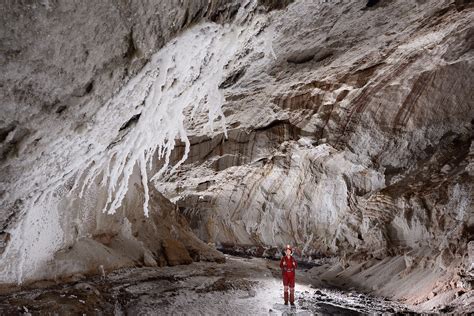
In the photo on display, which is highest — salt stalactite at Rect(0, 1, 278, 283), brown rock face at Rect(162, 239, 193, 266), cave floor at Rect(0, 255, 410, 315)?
salt stalactite at Rect(0, 1, 278, 283)

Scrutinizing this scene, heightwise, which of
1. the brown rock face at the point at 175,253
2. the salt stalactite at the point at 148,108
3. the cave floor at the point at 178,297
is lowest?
the cave floor at the point at 178,297

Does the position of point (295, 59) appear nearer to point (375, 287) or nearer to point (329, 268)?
point (375, 287)

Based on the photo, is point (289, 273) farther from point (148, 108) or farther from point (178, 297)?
point (148, 108)

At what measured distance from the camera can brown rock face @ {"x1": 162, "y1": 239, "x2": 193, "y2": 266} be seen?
35.6ft

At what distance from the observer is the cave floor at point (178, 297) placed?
6090 millimetres

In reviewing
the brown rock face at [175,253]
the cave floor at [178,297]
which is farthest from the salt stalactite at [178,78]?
the brown rock face at [175,253]

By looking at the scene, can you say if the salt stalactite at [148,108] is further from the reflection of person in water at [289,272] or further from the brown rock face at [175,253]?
the brown rock face at [175,253]

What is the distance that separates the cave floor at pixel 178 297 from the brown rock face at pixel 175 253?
0.55 m

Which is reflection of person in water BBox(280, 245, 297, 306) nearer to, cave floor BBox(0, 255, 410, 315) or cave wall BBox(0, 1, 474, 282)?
cave floor BBox(0, 255, 410, 315)

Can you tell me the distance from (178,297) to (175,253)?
12.0ft

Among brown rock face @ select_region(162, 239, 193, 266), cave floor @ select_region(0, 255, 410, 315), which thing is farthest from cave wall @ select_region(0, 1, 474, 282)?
cave floor @ select_region(0, 255, 410, 315)

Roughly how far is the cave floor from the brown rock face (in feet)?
1.80

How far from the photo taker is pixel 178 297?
7.52m

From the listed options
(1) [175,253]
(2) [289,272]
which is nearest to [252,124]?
(1) [175,253]
